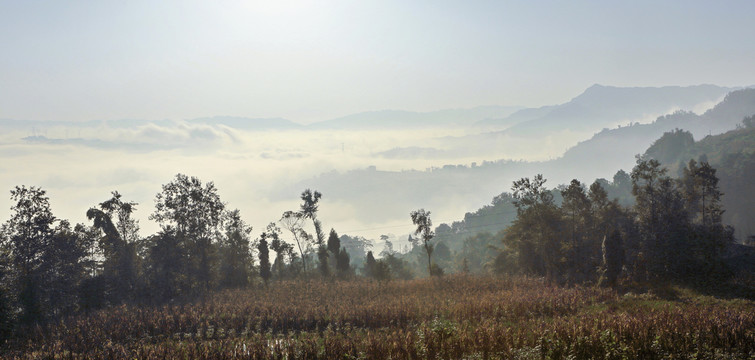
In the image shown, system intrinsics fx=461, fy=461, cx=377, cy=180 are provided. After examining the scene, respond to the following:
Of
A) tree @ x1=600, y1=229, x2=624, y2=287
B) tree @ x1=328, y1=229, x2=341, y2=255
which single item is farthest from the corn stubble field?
tree @ x1=328, y1=229, x2=341, y2=255

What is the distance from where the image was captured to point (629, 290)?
33.2 meters

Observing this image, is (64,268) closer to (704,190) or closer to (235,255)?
(235,255)

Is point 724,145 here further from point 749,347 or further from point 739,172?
point 749,347

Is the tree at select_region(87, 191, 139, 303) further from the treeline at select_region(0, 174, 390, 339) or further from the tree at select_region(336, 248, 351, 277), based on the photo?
the tree at select_region(336, 248, 351, 277)

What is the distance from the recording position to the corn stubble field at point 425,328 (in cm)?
1750

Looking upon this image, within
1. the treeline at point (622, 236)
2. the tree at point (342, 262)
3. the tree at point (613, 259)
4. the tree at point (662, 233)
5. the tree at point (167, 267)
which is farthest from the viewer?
the tree at point (342, 262)

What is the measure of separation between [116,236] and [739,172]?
4826 inches

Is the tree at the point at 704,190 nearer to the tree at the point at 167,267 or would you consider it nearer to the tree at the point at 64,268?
the tree at the point at 167,267

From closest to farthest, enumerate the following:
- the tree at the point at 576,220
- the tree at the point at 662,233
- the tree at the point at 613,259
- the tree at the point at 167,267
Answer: the tree at the point at 662,233, the tree at the point at 613,259, the tree at the point at 576,220, the tree at the point at 167,267

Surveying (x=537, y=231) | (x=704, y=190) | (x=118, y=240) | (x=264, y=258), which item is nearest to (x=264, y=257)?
(x=264, y=258)

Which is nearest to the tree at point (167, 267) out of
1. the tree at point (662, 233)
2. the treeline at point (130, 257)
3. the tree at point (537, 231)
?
the treeline at point (130, 257)

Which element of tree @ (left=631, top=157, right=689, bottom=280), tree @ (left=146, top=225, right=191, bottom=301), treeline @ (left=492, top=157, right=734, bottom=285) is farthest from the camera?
tree @ (left=146, top=225, right=191, bottom=301)

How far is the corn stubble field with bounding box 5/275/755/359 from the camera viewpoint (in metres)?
17.5

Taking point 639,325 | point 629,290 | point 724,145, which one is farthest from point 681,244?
point 724,145
